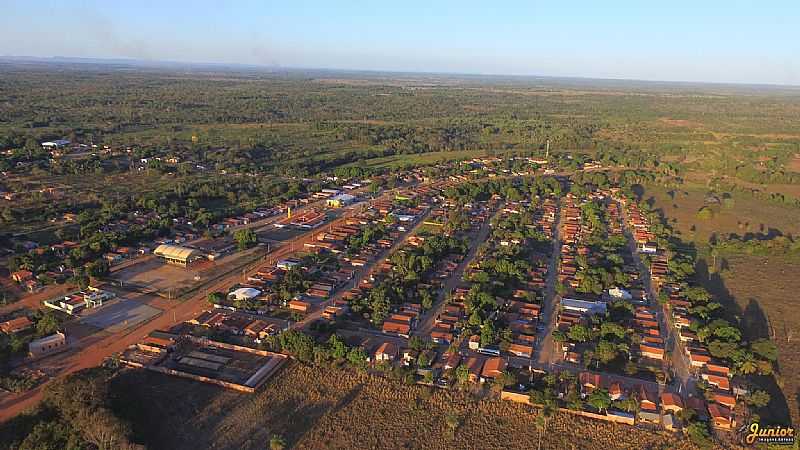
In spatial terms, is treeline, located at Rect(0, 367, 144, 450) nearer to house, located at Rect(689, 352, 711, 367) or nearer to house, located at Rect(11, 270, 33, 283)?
house, located at Rect(11, 270, 33, 283)

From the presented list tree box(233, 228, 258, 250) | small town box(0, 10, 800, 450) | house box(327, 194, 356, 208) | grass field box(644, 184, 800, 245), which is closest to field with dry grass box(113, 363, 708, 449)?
small town box(0, 10, 800, 450)

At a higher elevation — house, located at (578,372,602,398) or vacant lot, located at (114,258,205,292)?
house, located at (578,372,602,398)

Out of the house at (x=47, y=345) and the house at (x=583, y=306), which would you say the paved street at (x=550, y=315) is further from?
the house at (x=47, y=345)

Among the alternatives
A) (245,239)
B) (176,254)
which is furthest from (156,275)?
(245,239)

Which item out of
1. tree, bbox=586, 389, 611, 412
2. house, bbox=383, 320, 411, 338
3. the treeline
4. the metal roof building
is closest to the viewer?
the treeline

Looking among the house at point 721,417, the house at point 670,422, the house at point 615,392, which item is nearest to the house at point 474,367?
the house at point 615,392

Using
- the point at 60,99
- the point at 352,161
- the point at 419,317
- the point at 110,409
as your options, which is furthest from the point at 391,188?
the point at 60,99
